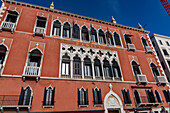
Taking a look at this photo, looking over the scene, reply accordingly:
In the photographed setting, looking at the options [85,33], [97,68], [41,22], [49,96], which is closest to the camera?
[49,96]

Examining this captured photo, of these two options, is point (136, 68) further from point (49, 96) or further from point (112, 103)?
point (49, 96)

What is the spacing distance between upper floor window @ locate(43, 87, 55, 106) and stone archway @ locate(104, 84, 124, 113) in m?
5.09

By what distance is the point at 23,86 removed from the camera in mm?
8789

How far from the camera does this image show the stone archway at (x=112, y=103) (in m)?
10.5

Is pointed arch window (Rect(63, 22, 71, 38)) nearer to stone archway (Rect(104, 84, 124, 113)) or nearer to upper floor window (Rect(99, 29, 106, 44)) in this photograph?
upper floor window (Rect(99, 29, 106, 44))

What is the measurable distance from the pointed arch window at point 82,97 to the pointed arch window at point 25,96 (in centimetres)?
410

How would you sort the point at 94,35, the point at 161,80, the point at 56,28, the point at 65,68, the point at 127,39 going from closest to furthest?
the point at 65,68
the point at 56,28
the point at 161,80
the point at 94,35
the point at 127,39

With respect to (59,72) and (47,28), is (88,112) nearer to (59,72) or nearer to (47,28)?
(59,72)

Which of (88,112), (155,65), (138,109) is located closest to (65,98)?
(88,112)

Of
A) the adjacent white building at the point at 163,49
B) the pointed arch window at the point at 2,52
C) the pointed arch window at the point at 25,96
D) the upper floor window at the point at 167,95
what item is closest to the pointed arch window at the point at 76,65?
the pointed arch window at the point at 25,96

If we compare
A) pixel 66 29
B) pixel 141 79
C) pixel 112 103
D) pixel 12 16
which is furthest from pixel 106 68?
Result: pixel 12 16

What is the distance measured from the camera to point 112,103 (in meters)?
10.7

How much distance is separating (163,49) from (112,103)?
1740cm

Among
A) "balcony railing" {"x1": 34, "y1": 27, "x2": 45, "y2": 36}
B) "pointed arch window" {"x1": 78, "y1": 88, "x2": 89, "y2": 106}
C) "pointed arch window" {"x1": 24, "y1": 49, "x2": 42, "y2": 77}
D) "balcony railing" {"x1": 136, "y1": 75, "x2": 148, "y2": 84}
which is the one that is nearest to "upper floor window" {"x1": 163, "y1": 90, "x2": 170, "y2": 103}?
"balcony railing" {"x1": 136, "y1": 75, "x2": 148, "y2": 84}
